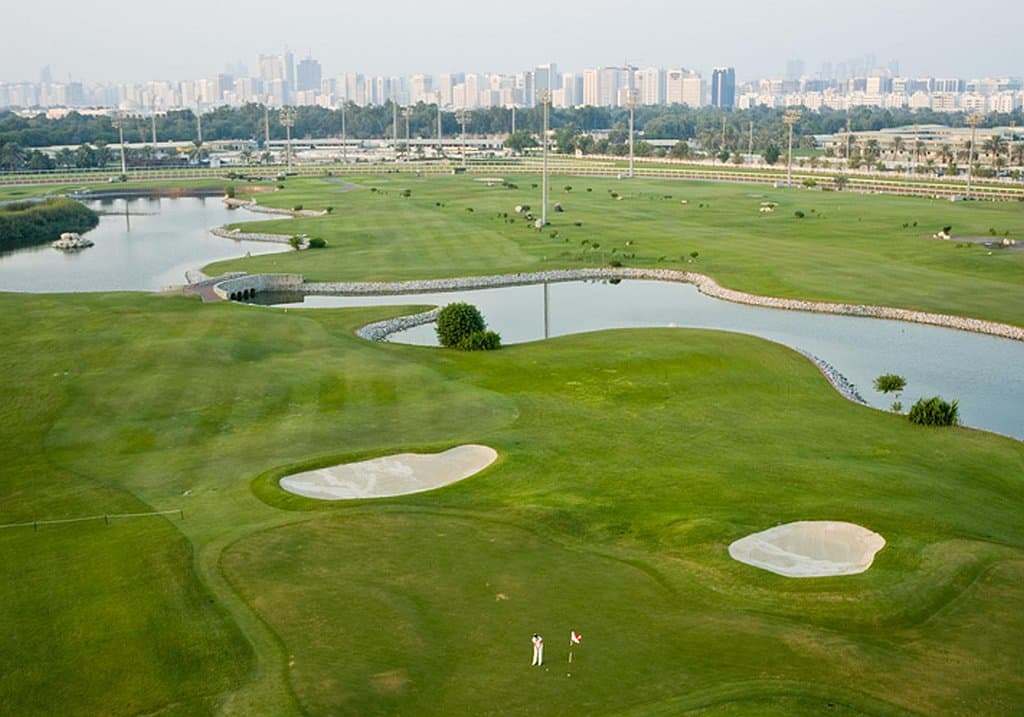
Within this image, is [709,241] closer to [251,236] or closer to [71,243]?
[251,236]

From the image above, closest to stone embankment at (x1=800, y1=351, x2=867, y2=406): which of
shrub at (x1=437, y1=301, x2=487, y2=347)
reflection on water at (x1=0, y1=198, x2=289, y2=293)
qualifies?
shrub at (x1=437, y1=301, x2=487, y2=347)

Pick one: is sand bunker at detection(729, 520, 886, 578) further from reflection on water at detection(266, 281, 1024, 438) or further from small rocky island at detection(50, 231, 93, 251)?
small rocky island at detection(50, 231, 93, 251)

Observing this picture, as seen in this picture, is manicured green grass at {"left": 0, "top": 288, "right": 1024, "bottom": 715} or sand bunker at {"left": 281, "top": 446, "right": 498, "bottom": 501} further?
sand bunker at {"left": 281, "top": 446, "right": 498, "bottom": 501}

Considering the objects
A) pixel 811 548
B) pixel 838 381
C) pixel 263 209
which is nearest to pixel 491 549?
pixel 811 548

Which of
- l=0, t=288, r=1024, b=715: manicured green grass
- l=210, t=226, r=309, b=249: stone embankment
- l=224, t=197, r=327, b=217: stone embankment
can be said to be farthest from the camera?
l=224, t=197, r=327, b=217: stone embankment

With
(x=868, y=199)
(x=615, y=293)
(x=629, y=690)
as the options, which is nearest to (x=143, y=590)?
(x=629, y=690)

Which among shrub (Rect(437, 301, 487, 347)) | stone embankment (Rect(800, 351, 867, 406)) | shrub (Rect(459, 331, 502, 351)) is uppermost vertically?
shrub (Rect(437, 301, 487, 347))
